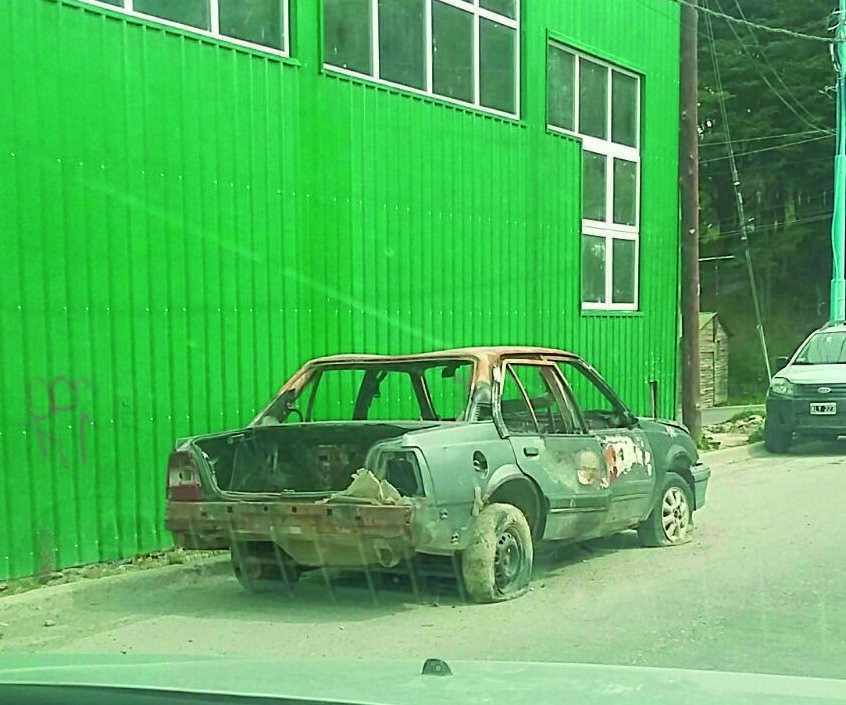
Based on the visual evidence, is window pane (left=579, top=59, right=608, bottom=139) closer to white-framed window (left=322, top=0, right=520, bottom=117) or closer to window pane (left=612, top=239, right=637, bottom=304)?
window pane (left=612, top=239, right=637, bottom=304)

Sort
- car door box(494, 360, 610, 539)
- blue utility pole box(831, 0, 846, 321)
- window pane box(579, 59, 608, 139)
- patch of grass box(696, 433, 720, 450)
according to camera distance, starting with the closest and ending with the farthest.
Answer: car door box(494, 360, 610, 539) < window pane box(579, 59, 608, 139) < patch of grass box(696, 433, 720, 450) < blue utility pole box(831, 0, 846, 321)

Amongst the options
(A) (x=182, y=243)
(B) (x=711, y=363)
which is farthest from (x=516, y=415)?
(B) (x=711, y=363)

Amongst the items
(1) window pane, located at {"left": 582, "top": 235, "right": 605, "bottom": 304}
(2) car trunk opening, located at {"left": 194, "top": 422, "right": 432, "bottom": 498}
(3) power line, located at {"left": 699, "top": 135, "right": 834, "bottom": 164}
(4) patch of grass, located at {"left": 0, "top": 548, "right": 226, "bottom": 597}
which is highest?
(3) power line, located at {"left": 699, "top": 135, "right": 834, "bottom": 164}

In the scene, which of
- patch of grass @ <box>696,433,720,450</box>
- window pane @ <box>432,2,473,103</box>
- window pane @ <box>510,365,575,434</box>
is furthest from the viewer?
patch of grass @ <box>696,433,720,450</box>

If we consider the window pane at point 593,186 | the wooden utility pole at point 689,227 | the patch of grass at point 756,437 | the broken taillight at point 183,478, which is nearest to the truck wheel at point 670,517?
the broken taillight at point 183,478

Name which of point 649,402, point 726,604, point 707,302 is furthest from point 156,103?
point 707,302

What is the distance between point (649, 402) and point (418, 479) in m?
12.2

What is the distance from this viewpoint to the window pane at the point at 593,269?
1725 cm

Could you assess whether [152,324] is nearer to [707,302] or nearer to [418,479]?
[418,479]

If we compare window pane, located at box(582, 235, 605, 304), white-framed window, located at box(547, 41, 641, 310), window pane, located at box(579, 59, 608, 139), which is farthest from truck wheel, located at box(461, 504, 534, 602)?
window pane, located at box(579, 59, 608, 139)

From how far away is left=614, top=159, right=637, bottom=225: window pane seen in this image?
1836cm

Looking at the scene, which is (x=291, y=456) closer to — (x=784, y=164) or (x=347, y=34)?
(x=347, y=34)

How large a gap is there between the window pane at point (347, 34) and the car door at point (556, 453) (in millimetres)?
4739

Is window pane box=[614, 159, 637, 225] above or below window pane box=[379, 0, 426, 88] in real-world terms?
below
